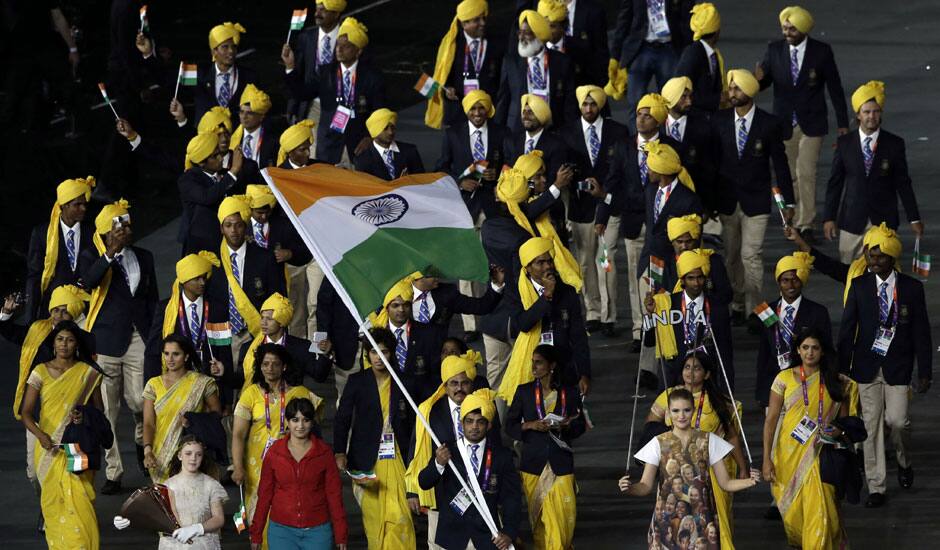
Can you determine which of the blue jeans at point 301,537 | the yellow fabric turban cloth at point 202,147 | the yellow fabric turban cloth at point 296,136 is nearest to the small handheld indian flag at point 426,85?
the yellow fabric turban cloth at point 296,136

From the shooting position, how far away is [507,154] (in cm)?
1884

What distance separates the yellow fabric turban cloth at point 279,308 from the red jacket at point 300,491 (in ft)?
6.12

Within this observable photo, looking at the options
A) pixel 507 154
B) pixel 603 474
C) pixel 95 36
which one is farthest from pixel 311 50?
pixel 95 36

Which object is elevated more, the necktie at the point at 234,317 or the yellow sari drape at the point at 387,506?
the necktie at the point at 234,317

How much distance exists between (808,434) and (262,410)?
3.65m

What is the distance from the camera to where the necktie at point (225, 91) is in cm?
2045

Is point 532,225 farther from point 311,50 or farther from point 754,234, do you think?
point 311,50

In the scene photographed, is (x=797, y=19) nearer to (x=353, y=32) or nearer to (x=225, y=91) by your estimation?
(x=353, y=32)

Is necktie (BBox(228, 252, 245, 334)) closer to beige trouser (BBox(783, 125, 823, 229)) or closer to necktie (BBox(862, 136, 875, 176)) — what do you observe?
necktie (BBox(862, 136, 875, 176))

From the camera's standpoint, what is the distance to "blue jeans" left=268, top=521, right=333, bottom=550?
13.7 m

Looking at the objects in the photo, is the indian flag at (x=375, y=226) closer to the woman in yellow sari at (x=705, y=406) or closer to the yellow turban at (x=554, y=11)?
the woman in yellow sari at (x=705, y=406)

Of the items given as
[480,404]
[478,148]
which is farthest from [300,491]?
[478,148]

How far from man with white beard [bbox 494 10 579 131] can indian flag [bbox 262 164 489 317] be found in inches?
223

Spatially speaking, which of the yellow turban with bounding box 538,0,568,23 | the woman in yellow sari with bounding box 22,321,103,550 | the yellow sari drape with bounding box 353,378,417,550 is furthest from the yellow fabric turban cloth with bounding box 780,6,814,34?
the woman in yellow sari with bounding box 22,321,103,550
